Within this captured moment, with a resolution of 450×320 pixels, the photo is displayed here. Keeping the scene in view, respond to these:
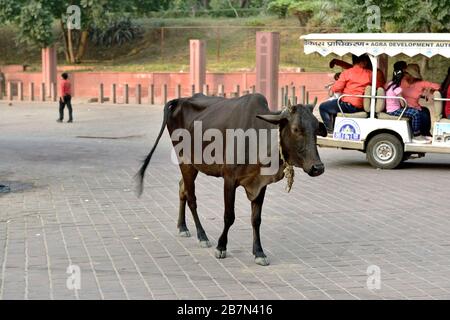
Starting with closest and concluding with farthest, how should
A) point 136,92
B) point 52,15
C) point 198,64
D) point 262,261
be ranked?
point 262,261
point 136,92
point 198,64
point 52,15

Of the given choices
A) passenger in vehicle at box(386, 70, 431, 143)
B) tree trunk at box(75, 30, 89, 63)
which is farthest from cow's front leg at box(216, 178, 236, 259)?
tree trunk at box(75, 30, 89, 63)

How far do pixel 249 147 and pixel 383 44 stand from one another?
7.13 meters

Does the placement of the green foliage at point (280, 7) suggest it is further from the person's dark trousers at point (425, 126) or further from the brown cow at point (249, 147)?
the brown cow at point (249, 147)

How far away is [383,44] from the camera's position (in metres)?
13.8

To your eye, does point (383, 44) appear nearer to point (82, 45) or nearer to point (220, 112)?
point (220, 112)

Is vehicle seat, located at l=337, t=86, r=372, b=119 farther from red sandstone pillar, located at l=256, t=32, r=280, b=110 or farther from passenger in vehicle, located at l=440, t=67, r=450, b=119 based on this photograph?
red sandstone pillar, located at l=256, t=32, r=280, b=110

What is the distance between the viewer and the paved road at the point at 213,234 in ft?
22.0

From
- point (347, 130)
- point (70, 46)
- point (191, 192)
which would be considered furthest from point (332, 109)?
point (70, 46)

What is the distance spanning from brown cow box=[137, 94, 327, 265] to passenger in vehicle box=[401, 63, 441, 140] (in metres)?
6.41

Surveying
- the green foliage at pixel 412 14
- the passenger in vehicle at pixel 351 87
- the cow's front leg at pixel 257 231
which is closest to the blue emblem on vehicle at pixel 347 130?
the passenger in vehicle at pixel 351 87

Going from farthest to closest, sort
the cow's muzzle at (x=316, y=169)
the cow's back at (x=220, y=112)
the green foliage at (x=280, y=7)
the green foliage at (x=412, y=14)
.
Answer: the green foliage at (x=280, y=7) → the green foliage at (x=412, y=14) → the cow's back at (x=220, y=112) → the cow's muzzle at (x=316, y=169)

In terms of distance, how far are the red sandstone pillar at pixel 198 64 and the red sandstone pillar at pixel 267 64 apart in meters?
3.24

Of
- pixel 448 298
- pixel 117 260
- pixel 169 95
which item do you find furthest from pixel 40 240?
pixel 169 95
